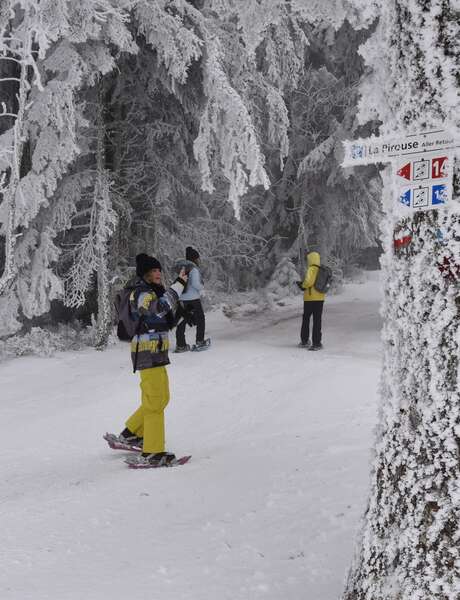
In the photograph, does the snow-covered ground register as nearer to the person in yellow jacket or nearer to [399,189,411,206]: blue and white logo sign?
the person in yellow jacket

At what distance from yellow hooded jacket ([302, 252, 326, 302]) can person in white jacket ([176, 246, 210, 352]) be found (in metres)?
1.93

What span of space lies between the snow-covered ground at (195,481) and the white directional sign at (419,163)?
7.12 ft

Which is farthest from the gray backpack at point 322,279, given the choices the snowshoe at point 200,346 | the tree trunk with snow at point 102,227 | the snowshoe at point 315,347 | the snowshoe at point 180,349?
the tree trunk with snow at point 102,227

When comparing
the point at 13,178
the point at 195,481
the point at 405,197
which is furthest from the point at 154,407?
the point at 13,178

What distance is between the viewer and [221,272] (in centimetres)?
1958

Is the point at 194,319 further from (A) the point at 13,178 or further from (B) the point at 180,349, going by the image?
(A) the point at 13,178

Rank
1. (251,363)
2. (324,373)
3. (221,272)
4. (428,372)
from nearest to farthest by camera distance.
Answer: (428,372) < (324,373) < (251,363) < (221,272)

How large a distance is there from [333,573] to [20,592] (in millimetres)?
1799

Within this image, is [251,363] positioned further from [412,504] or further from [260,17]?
[412,504]

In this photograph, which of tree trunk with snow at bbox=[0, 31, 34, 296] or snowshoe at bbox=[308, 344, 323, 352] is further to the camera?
snowshoe at bbox=[308, 344, 323, 352]

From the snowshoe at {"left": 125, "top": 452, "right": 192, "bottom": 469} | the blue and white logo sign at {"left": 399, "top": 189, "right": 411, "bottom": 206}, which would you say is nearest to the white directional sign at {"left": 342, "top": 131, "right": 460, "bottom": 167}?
the blue and white logo sign at {"left": 399, "top": 189, "right": 411, "bottom": 206}

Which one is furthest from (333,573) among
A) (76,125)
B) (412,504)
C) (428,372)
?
(76,125)

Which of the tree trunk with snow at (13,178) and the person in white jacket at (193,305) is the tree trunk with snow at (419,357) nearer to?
the tree trunk with snow at (13,178)

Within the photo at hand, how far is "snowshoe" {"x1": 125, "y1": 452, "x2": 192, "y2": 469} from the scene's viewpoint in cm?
627
